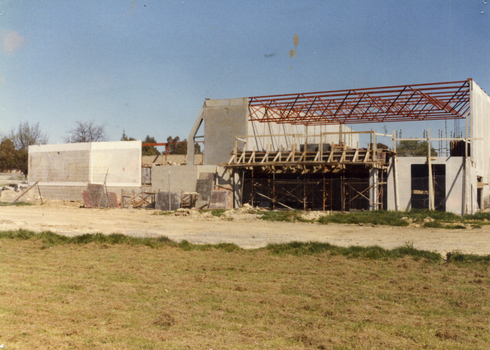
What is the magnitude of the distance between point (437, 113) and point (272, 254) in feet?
89.2

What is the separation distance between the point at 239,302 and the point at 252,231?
11118mm

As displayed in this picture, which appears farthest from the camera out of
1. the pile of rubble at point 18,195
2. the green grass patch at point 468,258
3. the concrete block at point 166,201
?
the pile of rubble at point 18,195

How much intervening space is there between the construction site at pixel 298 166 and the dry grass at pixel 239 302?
16.9 meters

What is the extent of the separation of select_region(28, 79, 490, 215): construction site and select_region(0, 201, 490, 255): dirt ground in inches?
231

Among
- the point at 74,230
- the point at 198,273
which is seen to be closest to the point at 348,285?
the point at 198,273

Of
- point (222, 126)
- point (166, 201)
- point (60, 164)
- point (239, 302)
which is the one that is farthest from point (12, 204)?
point (239, 302)

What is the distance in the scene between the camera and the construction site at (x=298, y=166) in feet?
89.7

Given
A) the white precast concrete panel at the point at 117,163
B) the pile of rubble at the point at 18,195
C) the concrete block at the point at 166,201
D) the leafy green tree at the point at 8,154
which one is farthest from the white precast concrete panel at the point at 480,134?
the leafy green tree at the point at 8,154

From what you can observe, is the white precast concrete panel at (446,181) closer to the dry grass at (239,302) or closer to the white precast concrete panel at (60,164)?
the dry grass at (239,302)

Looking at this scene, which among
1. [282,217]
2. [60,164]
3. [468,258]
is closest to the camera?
[468,258]

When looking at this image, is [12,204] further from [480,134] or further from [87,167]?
[480,134]

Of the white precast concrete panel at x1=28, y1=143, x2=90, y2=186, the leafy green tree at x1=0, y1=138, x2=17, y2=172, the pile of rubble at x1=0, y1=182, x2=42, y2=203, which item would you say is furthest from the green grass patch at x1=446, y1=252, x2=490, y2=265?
the leafy green tree at x1=0, y1=138, x2=17, y2=172

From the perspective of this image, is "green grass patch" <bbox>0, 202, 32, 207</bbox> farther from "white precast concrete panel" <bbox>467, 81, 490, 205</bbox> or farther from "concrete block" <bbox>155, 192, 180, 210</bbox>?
→ "white precast concrete panel" <bbox>467, 81, 490, 205</bbox>

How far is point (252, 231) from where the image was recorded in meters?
18.8
